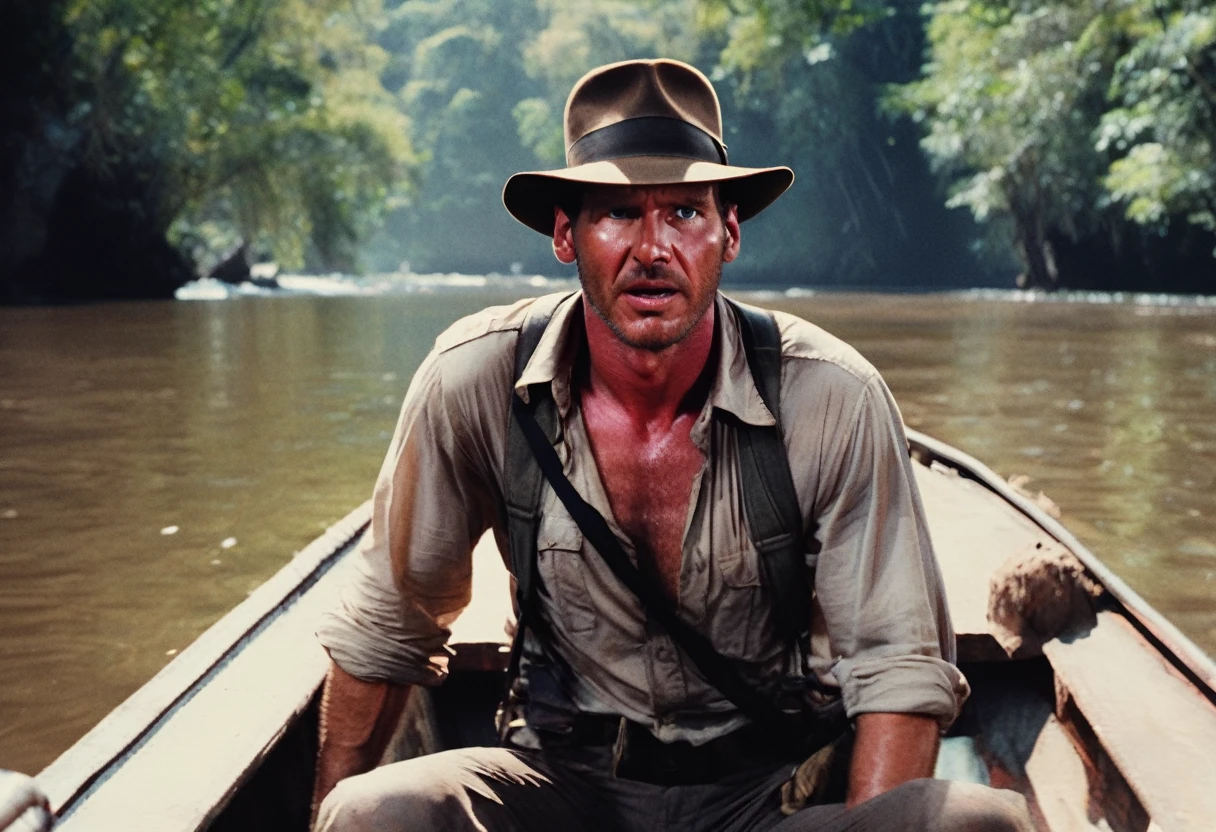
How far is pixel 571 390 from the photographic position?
213 centimetres

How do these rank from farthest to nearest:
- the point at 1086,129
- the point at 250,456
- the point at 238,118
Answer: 1. the point at 238,118
2. the point at 1086,129
3. the point at 250,456

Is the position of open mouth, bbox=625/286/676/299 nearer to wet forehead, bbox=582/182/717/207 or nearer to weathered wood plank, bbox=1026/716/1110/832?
wet forehead, bbox=582/182/717/207

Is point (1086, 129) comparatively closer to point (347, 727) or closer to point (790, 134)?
point (790, 134)

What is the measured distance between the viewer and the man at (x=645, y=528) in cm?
194

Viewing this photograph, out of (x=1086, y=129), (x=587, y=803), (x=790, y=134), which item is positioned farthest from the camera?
(x=790, y=134)

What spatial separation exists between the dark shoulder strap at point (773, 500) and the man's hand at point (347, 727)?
67 cm

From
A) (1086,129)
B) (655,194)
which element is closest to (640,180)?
(655,194)

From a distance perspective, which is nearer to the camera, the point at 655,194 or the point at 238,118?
the point at 655,194

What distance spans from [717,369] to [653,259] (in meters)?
0.21

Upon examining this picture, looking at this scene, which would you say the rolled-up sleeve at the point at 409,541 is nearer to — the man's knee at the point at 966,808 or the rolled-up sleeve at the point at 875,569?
the rolled-up sleeve at the point at 875,569

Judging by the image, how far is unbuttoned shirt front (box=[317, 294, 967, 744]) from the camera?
76.4 inches

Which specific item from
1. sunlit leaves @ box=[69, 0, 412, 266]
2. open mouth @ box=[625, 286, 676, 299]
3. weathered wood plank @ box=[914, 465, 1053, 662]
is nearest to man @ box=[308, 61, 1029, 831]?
open mouth @ box=[625, 286, 676, 299]

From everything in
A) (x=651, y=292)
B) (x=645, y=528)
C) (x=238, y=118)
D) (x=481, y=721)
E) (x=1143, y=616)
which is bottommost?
(x=481, y=721)

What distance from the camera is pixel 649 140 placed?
6.54 feet
